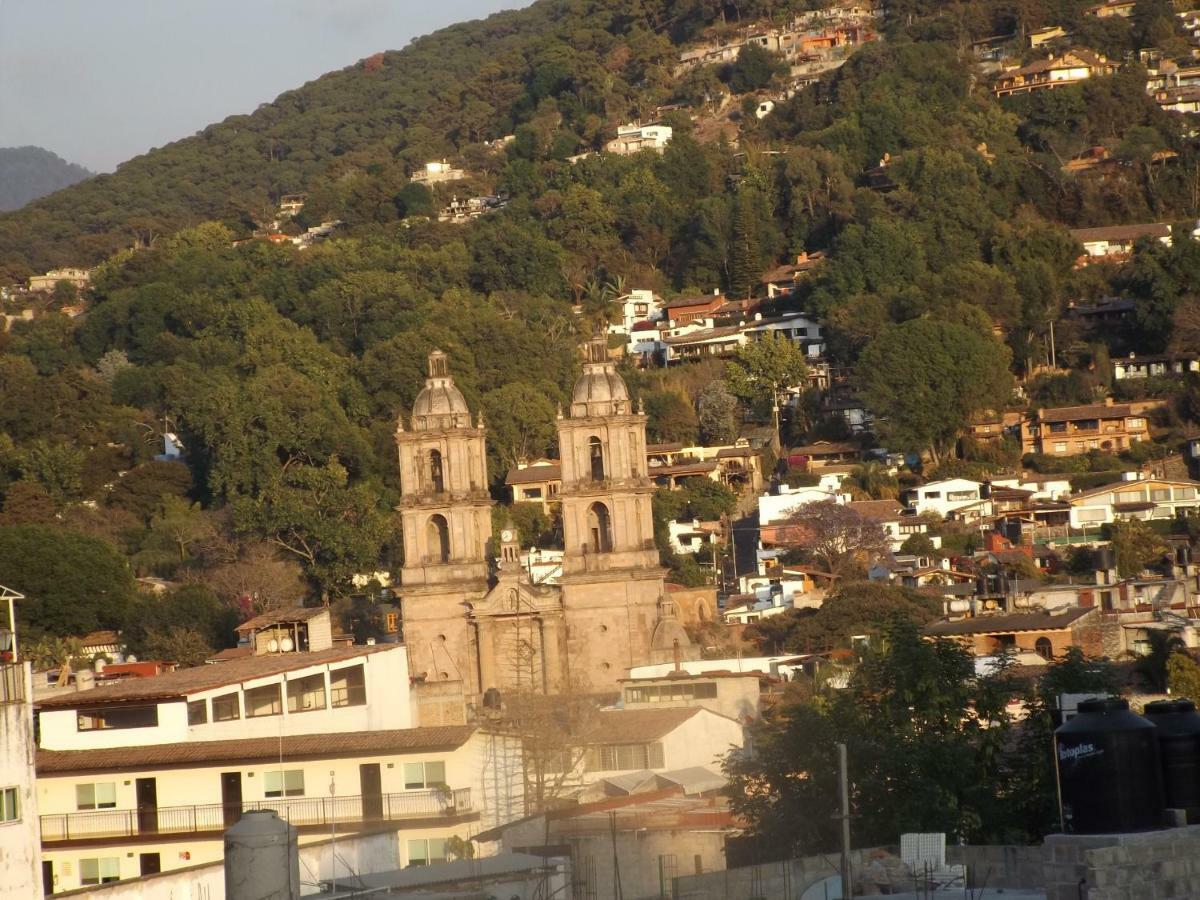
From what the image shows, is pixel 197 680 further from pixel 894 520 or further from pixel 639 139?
pixel 639 139

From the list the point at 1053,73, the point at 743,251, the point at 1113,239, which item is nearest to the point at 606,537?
the point at 1113,239

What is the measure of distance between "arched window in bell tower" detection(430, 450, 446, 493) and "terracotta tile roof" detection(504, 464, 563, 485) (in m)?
17.0

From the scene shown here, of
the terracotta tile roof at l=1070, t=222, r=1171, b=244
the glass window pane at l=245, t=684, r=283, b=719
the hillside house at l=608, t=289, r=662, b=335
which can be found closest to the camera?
the glass window pane at l=245, t=684, r=283, b=719

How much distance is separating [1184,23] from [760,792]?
323 ft

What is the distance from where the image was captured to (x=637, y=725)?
40.0m

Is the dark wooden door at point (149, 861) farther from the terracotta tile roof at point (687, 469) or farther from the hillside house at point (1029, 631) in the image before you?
the terracotta tile roof at point (687, 469)

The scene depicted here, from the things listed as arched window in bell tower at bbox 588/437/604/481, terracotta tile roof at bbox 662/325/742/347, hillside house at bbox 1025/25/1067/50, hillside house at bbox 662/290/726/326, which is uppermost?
hillside house at bbox 1025/25/1067/50

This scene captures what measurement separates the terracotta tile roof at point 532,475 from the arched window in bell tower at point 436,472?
17.0 m

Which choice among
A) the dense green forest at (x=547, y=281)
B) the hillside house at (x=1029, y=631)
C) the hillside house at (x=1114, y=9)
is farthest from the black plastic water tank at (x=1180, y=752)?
the hillside house at (x=1114, y=9)

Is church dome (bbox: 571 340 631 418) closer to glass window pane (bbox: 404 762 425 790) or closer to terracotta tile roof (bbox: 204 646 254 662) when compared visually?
terracotta tile roof (bbox: 204 646 254 662)

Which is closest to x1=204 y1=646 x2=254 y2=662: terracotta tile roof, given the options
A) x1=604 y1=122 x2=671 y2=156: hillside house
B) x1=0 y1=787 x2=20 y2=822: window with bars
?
x1=0 y1=787 x2=20 y2=822: window with bars

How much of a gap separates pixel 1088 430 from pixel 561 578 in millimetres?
27406

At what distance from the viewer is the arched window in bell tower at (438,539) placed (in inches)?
2320

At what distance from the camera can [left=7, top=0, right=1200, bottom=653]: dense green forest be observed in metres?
76.0
